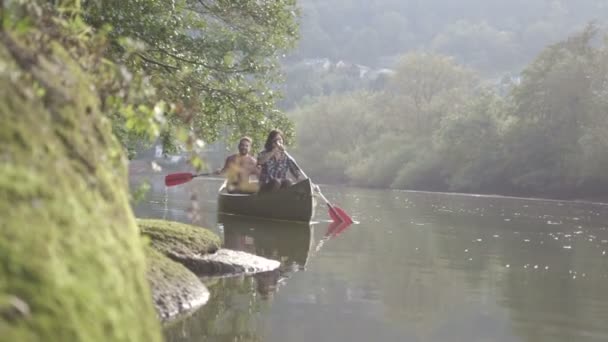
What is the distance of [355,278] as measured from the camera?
344 inches

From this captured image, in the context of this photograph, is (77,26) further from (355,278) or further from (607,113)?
(607,113)

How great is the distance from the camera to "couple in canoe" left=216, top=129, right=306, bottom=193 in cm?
1509

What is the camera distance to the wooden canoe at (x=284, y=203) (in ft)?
53.8

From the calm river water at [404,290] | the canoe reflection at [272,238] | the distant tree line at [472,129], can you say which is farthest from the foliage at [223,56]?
the distant tree line at [472,129]

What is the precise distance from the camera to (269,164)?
16.2 meters

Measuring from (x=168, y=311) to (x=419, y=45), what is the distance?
186856mm

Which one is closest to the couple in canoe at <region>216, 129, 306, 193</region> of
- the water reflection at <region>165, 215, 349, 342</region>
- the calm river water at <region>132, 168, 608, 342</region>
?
the calm river water at <region>132, 168, 608, 342</region>

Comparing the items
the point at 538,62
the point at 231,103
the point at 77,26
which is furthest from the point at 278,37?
the point at 538,62

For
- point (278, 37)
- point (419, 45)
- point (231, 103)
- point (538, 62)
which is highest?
point (419, 45)

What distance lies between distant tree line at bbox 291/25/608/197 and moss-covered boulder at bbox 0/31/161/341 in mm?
37976

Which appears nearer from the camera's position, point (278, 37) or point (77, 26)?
point (77, 26)

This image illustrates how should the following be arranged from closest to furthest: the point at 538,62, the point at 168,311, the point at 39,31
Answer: the point at 39,31 < the point at 168,311 < the point at 538,62

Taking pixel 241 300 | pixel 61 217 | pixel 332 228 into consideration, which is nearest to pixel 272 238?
pixel 332 228

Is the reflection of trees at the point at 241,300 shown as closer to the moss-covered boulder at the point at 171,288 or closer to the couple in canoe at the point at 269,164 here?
the moss-covered boulder at the point at 171,288
